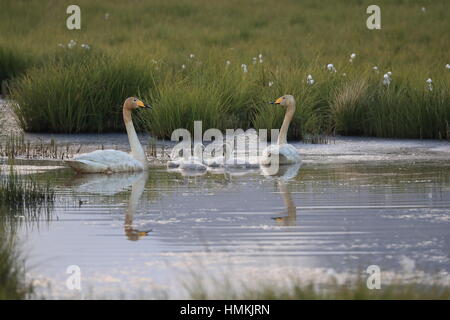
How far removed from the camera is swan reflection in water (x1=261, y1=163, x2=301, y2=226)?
9.16 m

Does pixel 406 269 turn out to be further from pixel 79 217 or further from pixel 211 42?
pixel 211 42

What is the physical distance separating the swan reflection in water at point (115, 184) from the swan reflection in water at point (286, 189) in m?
1.38

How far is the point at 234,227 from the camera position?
8859mm

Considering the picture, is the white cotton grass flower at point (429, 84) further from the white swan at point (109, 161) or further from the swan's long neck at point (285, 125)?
the white swan at point (109, 161)

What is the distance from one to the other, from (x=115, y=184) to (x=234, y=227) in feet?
12.4

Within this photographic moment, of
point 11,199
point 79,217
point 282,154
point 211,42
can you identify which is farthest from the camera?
point 211,42

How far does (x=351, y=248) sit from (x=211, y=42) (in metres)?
22.3

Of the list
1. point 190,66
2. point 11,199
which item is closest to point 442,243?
point 11,199

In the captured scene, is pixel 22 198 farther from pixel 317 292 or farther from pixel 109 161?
pixel 317 292

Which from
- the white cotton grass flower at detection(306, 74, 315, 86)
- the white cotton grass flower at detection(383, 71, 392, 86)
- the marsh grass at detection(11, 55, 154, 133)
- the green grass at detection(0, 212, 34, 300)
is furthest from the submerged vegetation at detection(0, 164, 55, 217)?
the white cotton grass flower at detection(383, 71, 392, 86)

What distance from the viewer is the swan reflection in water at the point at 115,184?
1069cm

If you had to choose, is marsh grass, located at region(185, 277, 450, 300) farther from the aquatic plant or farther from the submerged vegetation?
the submerged vegetation


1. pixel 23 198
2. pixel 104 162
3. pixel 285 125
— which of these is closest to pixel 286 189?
pixel 104 162

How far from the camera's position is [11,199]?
33.7ft
